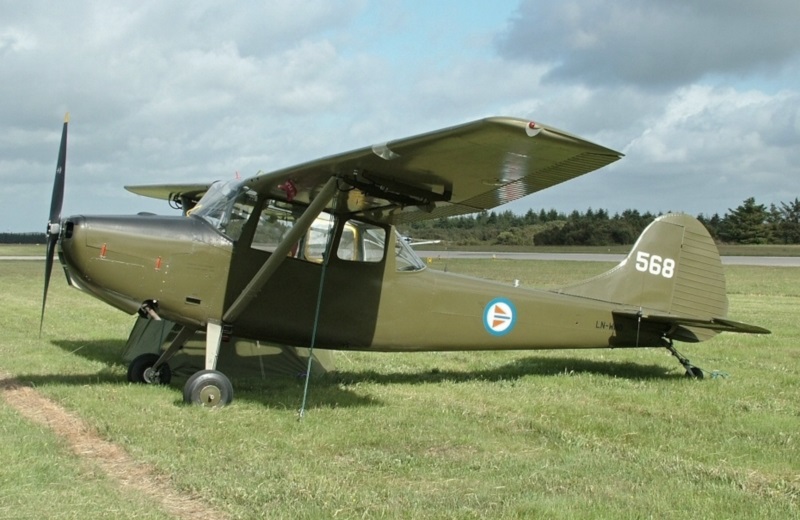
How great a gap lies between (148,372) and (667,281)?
21.9 ft

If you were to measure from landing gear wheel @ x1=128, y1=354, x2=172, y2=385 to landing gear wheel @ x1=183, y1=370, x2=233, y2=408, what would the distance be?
1.51 metres

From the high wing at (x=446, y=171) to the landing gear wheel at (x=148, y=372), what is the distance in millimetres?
2478

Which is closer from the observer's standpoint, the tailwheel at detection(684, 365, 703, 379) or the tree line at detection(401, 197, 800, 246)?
the tailwheel at detection(684, 365, 703, 379)

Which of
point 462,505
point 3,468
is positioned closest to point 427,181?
point 462,505

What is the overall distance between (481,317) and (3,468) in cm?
558

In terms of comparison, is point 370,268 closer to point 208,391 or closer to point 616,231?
point 208,391

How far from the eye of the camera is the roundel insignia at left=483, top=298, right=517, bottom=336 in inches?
362

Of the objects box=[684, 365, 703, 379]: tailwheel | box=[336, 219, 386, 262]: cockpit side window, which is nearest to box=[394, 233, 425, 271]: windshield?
box=[336, 219, 386, 262]: cockpit side window

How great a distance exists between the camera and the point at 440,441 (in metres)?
5.95

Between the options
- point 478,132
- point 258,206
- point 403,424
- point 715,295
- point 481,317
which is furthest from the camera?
point 715,295

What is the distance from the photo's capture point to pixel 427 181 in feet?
23.6

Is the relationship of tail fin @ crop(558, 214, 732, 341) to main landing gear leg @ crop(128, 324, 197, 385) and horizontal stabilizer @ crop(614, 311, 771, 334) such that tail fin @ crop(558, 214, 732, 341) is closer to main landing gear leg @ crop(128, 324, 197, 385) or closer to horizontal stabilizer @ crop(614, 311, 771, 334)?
horizontal stabilizer @ crop(614, 311, 771, 334)

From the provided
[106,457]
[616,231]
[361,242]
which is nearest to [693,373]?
[361,242]

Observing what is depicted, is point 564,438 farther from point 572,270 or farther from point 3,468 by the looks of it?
point 572,270
